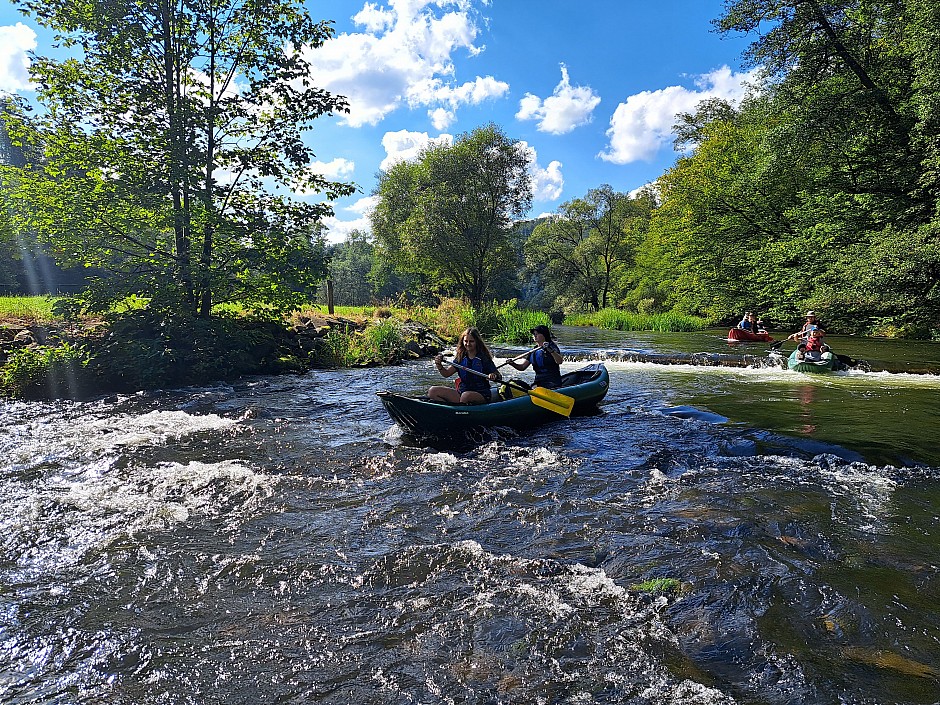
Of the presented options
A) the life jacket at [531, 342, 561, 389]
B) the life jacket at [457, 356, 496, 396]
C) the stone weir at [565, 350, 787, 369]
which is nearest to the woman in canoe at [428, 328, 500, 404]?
the life jacket at [457, 356, 496, 396]

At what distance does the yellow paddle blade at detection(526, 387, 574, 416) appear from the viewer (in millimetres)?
7223

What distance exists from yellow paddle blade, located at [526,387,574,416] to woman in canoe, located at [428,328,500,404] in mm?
614

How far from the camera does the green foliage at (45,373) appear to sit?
9336mm

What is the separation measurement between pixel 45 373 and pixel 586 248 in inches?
1877

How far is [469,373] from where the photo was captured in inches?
297

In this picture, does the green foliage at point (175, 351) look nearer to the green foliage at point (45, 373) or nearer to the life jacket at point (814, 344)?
the green foliage at point (45, 373)

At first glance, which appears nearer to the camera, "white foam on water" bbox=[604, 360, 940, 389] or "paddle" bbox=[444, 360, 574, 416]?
"paddle" bbox=[444, 360, 574, 416]

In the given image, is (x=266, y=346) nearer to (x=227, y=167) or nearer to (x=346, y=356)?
(x=346, y=356)

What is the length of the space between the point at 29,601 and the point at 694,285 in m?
32.4

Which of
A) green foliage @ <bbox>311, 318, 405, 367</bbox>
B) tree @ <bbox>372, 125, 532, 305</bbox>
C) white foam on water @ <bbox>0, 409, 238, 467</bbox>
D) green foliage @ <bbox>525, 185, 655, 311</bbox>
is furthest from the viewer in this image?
green foliage @ <bbox>525, 185, 655, 311</bbox>

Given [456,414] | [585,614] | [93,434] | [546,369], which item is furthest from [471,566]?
[93,434]

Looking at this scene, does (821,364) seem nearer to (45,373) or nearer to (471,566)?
(471,566)

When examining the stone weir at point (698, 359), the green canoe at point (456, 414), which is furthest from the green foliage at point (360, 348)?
the green canoe at point (456, 414)

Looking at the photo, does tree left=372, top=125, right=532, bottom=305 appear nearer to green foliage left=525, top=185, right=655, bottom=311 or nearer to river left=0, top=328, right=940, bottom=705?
green foliage left=525, top=185, right=655, bottom=311
